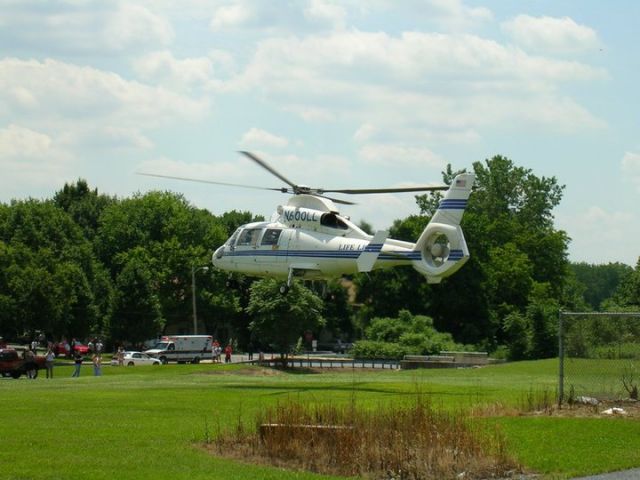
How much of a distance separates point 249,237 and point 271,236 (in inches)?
69.5

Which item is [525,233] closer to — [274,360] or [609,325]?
[274,360]

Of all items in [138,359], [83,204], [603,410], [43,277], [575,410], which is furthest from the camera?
[83,204]

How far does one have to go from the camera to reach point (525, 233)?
128750mm

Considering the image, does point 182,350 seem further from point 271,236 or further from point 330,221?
point 330,221

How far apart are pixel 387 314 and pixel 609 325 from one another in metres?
80.7

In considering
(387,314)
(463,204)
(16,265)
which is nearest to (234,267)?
(463,204)

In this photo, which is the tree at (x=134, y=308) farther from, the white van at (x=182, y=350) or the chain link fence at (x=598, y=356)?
the chain link fence at (x=598, y=356)

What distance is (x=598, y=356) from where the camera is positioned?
29.3 meters

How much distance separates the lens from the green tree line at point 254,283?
9181cm

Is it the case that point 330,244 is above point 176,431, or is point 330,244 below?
above

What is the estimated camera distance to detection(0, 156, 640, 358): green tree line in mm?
91812

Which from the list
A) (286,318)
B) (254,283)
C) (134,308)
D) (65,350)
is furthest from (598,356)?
(65,350)

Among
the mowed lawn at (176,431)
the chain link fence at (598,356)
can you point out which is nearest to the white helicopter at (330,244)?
the mowed lawn at (176,431)

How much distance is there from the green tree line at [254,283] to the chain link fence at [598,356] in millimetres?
48615
